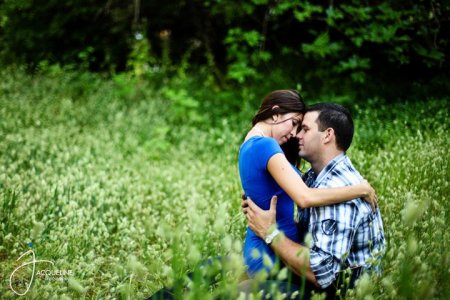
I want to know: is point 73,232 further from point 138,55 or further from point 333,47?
point 138,55

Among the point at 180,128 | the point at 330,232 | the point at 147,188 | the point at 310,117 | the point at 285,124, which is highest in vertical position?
the point at 310,117

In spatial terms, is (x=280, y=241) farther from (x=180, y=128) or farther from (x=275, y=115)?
(x=180, y=128)

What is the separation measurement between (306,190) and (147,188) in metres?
2.84

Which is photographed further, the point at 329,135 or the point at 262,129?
the point at 262,129

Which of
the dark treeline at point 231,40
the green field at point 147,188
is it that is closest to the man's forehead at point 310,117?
the green field at point 147,188

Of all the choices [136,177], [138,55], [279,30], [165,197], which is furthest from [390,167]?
[138,55]

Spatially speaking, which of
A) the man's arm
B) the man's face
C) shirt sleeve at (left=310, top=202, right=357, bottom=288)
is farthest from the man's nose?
shirt sleeve at (left=310, top=202, right=357, bottom=288)

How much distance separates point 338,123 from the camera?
2.78 metres

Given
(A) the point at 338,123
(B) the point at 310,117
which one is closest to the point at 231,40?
(B) the point at 310,117

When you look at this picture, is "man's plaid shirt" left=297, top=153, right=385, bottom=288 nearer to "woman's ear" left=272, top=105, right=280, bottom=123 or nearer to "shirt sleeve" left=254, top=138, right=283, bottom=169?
"shirt sleeve" left=254, top=138, right=283, bottom=169

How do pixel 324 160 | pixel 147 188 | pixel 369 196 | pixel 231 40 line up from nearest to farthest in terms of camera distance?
pixel 369 196 → pixel 324 160 → pixel 147 188 → pixel 231 40

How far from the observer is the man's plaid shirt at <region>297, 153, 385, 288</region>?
2361 mm

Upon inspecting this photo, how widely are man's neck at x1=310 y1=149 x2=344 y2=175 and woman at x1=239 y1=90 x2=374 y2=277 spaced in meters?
0.17
